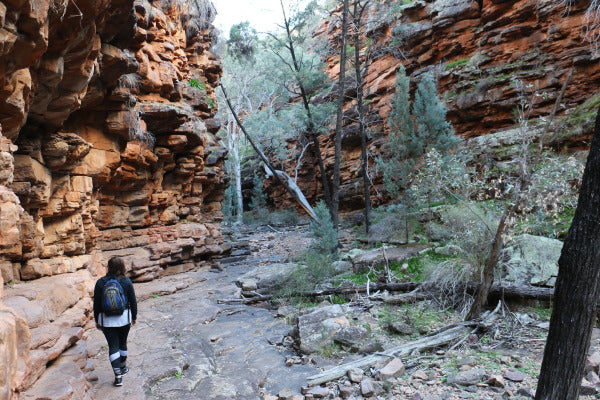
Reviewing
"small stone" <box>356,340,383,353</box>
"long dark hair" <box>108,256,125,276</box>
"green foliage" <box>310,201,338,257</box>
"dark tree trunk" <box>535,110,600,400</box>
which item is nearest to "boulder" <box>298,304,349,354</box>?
"small stone" <box>356,340,383,353</box>

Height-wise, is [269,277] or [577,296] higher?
[577,296]

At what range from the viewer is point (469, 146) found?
46.5 ft

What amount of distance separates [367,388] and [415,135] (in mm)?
10476

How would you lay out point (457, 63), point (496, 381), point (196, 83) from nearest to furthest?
point (496, 381), point (196, 83), point (457, 63)

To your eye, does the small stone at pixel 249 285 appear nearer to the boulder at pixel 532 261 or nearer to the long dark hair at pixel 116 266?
the long dark hair at pixel 116 266

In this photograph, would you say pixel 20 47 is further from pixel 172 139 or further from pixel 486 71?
pixel 486 71

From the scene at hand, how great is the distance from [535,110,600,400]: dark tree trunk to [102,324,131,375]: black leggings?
15.5ft

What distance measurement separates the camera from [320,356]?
5.71 metres

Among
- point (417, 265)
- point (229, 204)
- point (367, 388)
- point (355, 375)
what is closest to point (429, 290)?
point (417, 265)

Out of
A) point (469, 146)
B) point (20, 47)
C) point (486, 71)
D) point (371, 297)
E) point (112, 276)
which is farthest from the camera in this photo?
point (486, 71)

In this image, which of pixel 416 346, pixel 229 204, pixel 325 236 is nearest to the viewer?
pixel 416 346

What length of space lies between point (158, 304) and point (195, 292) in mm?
1537

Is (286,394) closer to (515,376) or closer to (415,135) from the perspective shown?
(515,376)

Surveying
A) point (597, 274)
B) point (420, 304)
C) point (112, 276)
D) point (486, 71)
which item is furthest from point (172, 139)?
point (486, 71)
